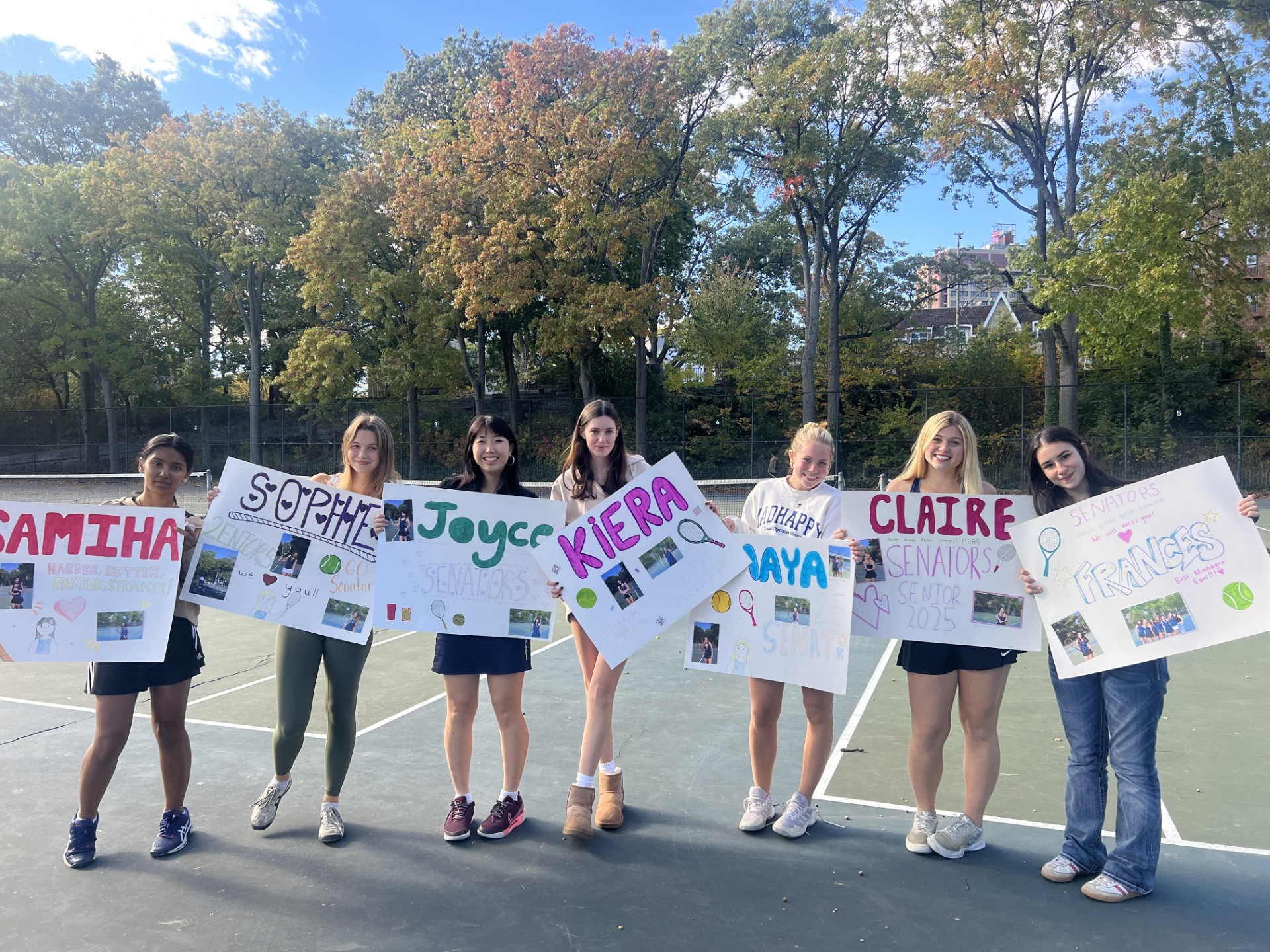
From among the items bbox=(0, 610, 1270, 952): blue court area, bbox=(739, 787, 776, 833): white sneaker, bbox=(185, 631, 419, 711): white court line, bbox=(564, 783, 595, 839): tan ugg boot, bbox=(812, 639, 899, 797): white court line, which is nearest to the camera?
bbox=(0, 610, 1270, 952): blue court area

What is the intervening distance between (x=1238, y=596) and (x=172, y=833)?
4.36 meters

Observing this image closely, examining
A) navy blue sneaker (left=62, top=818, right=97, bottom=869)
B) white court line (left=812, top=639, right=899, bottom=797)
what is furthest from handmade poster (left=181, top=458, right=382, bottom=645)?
white court line (left=812, top=639, right=899, bottom=797)

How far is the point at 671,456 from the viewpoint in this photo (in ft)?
12.3

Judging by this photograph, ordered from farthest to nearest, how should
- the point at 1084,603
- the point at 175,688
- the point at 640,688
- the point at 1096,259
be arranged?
the point at 1096,259 < the point at 640,688 < the point at 175,688 < the point at 1084,603

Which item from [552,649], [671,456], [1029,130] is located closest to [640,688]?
[552,649]

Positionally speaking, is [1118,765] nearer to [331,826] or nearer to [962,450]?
[962,450]

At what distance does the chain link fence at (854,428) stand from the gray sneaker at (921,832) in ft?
55.3

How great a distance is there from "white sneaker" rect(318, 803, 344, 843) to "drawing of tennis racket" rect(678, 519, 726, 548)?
6.43 feet

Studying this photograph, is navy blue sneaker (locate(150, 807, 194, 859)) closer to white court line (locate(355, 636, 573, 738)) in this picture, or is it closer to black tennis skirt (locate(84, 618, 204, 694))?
black tennis skirt (locate(84, 618, 204, 694))

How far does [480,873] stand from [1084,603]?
263cm

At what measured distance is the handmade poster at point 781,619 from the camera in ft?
12.0

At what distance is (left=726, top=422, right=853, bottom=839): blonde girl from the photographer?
369 centimetres

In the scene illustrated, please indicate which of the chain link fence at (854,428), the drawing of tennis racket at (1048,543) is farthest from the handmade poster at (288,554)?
the chain link fence at (854,428)

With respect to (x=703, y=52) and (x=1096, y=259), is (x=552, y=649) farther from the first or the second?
(x=703, y=52)
